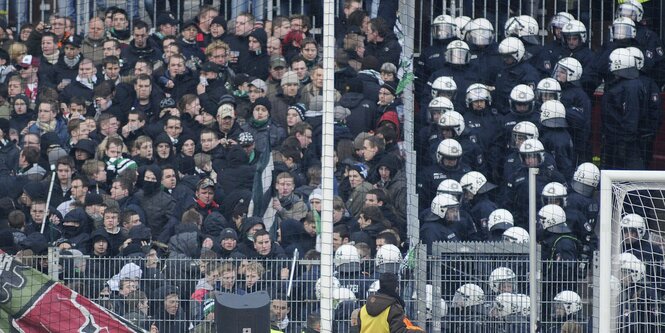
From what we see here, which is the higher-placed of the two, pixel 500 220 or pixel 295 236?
pixel 500 220

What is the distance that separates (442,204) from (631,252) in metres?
2.80

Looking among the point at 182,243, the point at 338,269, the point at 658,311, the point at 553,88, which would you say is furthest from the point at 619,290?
the point at 553,88

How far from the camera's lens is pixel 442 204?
1366 cm

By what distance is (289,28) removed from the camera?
15578 mm

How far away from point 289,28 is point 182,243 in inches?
130

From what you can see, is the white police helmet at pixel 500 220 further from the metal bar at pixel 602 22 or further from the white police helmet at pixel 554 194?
the metal bar at pixel 602 22

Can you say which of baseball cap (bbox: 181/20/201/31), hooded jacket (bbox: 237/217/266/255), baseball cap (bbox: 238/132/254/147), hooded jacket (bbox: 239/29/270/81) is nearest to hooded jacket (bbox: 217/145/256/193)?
baseball cap (bbox: 238/132/254/147)

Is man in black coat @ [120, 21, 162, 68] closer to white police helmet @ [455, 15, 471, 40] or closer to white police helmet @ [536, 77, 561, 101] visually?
white police helmet @ [455, 15, 471, 40]

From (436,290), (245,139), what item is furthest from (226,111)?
(436,290)

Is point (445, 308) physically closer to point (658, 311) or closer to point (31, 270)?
point (658, 311)

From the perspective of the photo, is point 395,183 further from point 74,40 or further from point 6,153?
point 74,40

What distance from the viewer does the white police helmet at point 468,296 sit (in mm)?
11672

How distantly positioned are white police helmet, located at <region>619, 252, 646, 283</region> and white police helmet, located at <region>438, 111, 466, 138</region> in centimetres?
358

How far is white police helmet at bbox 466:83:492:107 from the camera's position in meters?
14.9
